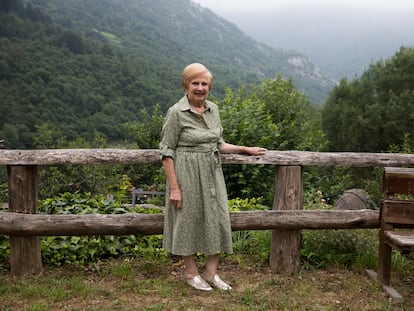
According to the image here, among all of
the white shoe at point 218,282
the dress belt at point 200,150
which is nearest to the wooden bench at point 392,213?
the white shoe at point 218,282

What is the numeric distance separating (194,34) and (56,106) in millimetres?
129540

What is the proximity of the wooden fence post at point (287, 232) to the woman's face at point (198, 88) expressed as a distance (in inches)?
38.9

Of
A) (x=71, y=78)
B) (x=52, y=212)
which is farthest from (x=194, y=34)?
(x=52, y=212)

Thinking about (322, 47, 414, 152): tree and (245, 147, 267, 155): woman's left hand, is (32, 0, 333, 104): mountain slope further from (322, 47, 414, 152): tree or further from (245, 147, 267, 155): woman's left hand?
(245, 147, 267, 155): woman's left hand

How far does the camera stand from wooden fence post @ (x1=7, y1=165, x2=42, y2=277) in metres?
3.76

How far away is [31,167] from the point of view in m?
3.79

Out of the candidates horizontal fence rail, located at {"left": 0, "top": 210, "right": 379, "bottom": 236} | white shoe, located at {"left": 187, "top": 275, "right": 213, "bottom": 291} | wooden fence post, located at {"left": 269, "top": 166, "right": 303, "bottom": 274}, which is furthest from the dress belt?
white shoe, located at {"left": 187, "top": 275, "right": 213, "bottom": 291}

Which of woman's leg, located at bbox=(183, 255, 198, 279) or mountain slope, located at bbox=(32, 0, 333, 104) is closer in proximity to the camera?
woman's leg, located at bbox=(183, 255, 198, 279)

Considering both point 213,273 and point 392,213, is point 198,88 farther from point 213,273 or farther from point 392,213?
point 392,213

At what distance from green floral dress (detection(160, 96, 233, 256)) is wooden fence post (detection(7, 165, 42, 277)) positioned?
116 centimetres

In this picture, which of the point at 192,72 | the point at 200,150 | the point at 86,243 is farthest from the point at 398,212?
the point at 86,243

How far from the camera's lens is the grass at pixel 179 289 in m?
3.40

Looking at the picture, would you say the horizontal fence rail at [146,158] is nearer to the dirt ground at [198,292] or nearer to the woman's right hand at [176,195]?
the woman's right hand at [176,195]

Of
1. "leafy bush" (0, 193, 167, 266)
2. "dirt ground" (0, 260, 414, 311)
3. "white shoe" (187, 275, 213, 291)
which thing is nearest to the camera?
"dirt ground" (0, 260, 414, 311)
